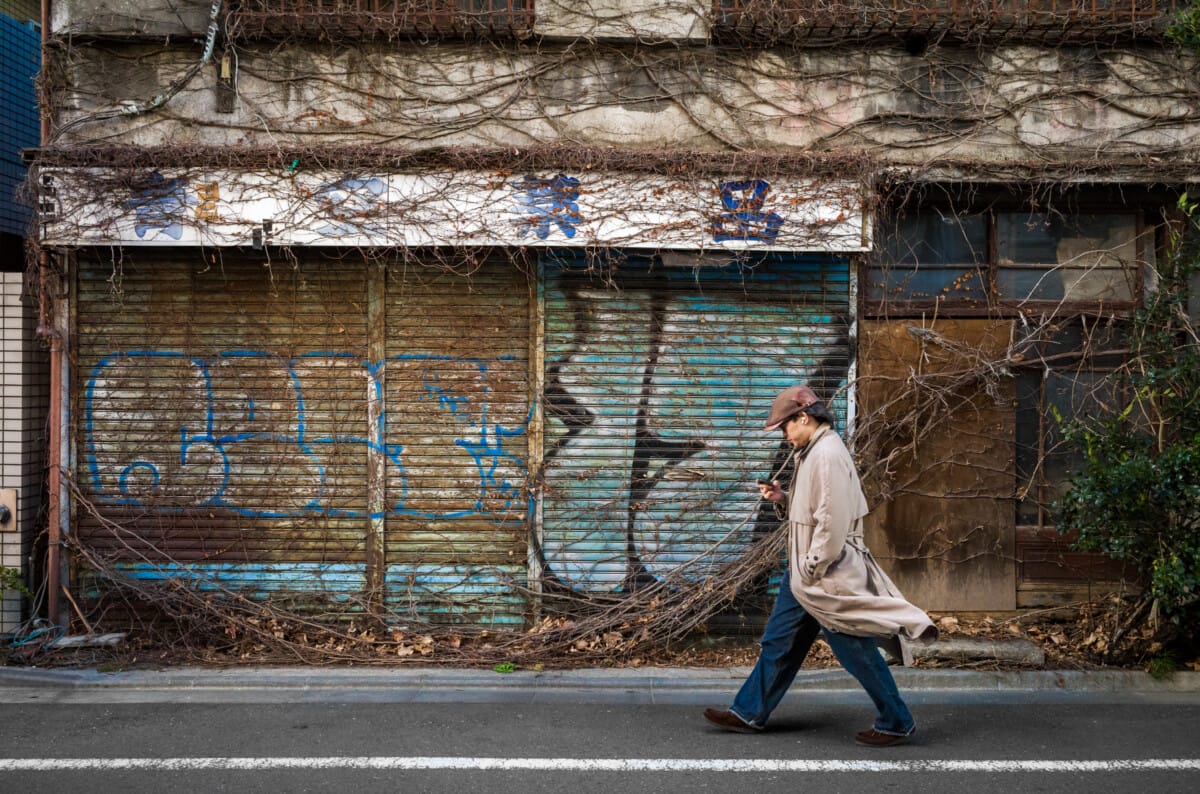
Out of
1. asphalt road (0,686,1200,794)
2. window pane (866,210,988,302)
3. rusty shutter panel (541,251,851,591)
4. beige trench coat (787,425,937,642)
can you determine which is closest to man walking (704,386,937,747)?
beige trench coat (787,425,937,642)

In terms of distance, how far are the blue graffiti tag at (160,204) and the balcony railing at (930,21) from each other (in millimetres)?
4246

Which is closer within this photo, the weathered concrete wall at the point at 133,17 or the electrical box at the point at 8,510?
the electrical box at the point at 8,510

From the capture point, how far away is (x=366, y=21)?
319 inches

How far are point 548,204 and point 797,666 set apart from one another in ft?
12.3

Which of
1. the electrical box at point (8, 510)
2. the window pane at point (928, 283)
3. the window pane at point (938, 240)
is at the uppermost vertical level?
the window pane at point (938, 240)

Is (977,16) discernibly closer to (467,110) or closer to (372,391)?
(467,110)

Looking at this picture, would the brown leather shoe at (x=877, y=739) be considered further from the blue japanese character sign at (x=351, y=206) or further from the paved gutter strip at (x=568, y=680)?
the blue japanese character sign at (x=351, y=206)

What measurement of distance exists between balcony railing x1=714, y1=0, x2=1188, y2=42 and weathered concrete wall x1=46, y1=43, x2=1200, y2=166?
14 cm

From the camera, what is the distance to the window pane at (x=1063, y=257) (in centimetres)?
829

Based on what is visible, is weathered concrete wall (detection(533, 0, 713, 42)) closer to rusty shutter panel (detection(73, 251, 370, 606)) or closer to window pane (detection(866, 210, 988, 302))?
window pane (detection(866, 210, 988, 302))

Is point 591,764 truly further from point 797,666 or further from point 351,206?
point 351,206

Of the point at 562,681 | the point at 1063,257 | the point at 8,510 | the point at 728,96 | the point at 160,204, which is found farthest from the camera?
the point at 1063,257

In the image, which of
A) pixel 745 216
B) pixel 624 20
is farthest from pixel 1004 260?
pixel 624 20

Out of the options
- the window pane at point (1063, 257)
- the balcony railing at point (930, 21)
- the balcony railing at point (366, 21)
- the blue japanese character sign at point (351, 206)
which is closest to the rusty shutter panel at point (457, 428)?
the blue japanese character sign at point (351, 206)
